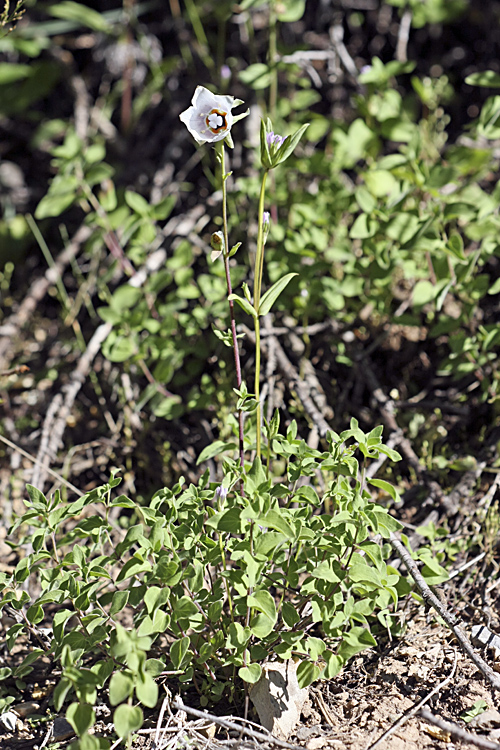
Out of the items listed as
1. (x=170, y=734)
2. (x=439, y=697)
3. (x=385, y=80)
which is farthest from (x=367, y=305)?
(x=170, y=734)

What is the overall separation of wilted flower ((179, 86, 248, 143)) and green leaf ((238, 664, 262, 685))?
3.77ft

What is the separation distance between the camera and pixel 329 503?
6.88 ft

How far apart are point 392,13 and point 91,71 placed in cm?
165

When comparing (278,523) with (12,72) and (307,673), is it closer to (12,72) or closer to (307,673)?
(307,673)

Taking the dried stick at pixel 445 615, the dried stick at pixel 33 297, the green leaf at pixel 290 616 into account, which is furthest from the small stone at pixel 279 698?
the dried stick at pixel 33 297

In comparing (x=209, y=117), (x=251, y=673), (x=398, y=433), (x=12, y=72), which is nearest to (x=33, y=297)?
(x=12, y=72)

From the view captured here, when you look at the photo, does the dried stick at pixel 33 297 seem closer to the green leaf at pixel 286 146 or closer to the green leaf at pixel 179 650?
the green leaf at pixel 286 146

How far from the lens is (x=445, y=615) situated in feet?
5.18

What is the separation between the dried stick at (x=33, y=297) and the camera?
3.07 metres

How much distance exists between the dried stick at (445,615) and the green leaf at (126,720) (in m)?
0.74

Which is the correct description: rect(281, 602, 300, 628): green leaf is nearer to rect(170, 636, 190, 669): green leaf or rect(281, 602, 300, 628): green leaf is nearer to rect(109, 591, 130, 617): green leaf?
rect(170, 636, 190, 669): green leaf

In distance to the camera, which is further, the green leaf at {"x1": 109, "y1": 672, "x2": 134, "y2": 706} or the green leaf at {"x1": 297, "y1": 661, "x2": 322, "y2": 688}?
the green leaf at {"x1": 297, "y1": 661, "x2": 322, "y2": 688}

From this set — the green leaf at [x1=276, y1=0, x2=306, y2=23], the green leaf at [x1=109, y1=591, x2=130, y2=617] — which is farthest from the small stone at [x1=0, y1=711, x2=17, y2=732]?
the green leaf at [x1=276, y1=0, x2=306, y2=23]

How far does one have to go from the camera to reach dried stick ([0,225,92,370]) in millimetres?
3070
